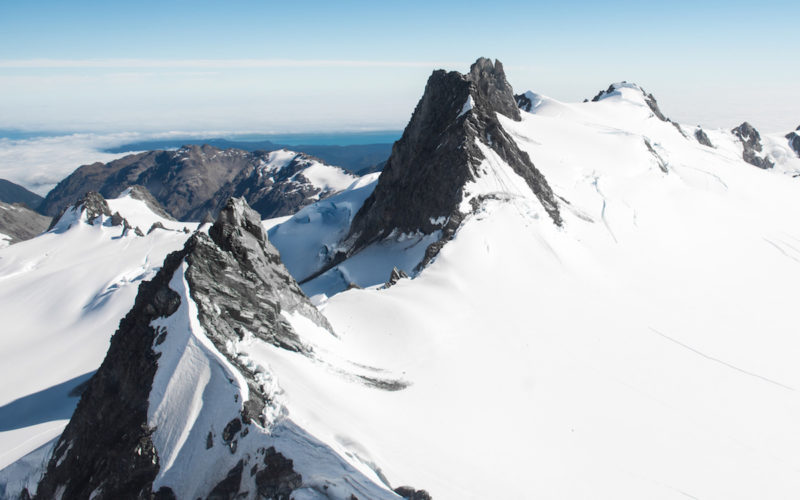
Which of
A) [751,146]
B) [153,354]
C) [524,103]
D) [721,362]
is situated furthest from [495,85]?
[751,146]

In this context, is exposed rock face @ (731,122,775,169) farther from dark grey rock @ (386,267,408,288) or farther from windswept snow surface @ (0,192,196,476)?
windswept snow surface @ (0,192,196,476)

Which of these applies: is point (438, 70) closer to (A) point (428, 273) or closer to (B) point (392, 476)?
(A) point (428, 273)

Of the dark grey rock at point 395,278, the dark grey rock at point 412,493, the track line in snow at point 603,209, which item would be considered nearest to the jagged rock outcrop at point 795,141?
the track line in snow at point 603,209

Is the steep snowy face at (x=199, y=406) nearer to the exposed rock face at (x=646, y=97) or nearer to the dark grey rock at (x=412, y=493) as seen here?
the dark grey rock at (x=412, y=493)

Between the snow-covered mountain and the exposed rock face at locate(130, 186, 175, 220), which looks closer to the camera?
the snow-covered mountain

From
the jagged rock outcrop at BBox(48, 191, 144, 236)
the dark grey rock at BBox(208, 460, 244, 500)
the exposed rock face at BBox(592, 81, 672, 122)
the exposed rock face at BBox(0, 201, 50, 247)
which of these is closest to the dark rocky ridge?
the dark grey rock at BBox(208, 460, 244, 500)


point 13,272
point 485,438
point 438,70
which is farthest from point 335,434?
point 13,272

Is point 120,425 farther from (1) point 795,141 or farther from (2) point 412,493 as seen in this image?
(1) point 795,141
